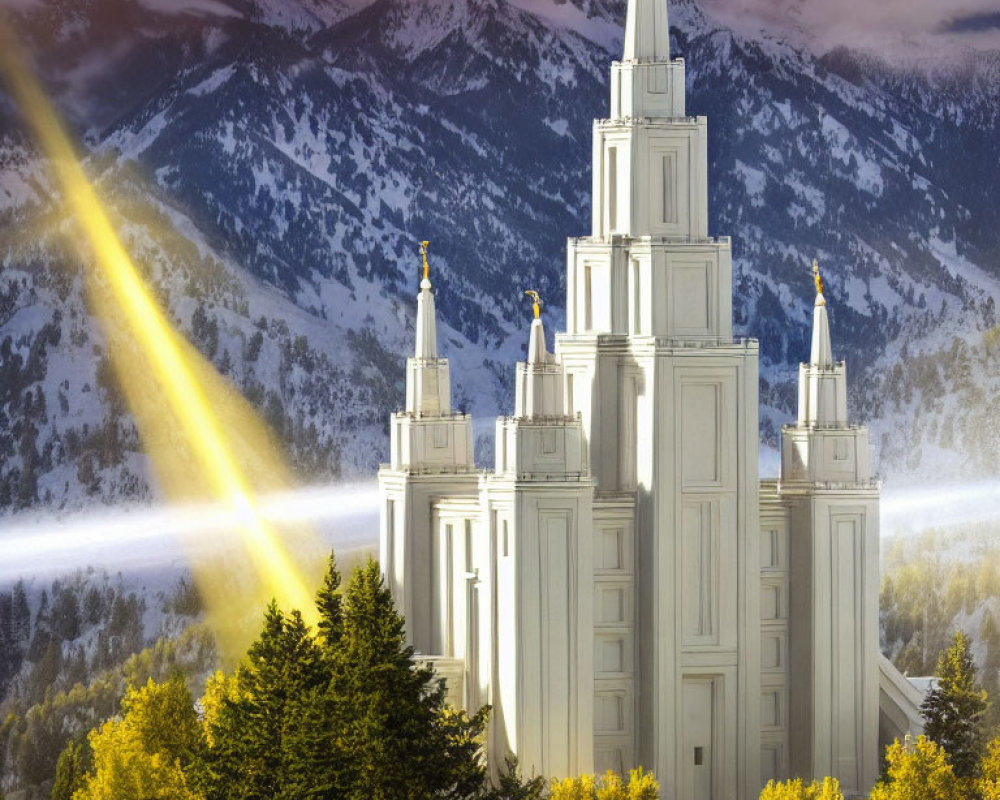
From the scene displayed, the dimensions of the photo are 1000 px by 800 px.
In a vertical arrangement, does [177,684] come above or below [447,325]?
below

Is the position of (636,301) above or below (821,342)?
above

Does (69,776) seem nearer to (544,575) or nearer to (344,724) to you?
(544,575)

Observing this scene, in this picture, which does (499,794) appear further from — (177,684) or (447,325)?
(447,325)

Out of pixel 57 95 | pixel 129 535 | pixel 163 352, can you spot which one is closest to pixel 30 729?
pixel 129 535

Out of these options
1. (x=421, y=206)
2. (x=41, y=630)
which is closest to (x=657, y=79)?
(x=41, y=630)

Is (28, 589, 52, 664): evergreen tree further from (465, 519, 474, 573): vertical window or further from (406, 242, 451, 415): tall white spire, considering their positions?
(465, 519, 474, 573): vertical window
